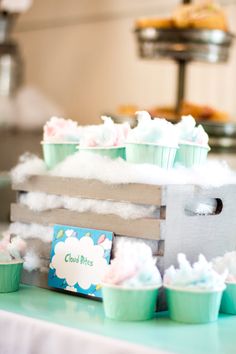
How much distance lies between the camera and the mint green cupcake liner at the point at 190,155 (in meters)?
1.11

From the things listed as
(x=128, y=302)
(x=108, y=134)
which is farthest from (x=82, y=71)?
(x=128, y=302)

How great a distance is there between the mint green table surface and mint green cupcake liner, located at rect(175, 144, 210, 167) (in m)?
0.24

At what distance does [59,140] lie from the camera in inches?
48.3

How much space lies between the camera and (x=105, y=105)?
3.54 m

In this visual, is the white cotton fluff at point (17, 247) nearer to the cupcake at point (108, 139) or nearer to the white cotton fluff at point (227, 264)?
the cupcake at point (108, 139)

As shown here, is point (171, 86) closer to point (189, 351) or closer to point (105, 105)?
point (105, 105)

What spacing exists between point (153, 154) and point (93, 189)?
4.4 inches

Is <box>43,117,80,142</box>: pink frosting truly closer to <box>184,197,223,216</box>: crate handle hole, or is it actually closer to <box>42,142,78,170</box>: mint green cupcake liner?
<box>42,142,78,170</box>: mint green cupcake liner

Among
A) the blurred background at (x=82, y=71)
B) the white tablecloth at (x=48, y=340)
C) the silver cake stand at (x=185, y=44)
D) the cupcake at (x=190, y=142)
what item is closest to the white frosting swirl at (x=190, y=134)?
the cupcake at (x=190, y=142)

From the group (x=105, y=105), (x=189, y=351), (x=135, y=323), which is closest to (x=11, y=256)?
(x=135, y=323)

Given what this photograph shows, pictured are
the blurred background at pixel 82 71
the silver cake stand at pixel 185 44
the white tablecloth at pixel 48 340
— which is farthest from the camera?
the blurred background at pixel 82 71

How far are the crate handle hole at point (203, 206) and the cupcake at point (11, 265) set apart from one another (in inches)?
10.7

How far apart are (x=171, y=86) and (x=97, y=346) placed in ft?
8.19

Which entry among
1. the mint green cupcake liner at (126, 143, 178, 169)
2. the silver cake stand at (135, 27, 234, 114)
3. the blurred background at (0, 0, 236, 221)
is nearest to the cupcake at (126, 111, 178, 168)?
the mint green cupcake liner at (126, 143, 178, 169)
